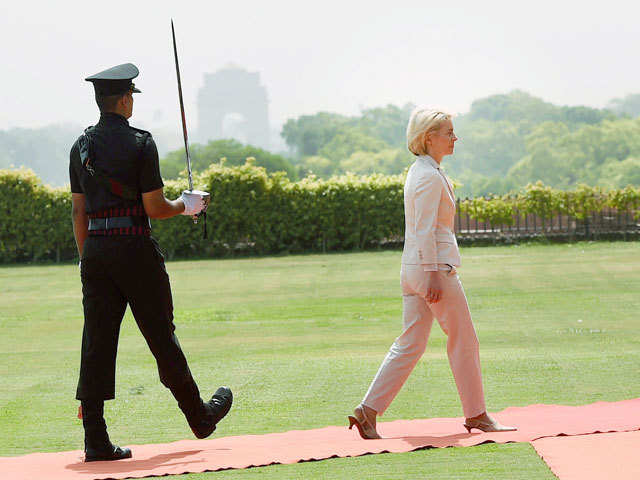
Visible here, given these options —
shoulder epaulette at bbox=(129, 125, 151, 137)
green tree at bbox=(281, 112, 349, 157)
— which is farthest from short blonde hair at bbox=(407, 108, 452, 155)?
green tree at bbox=(281, 112, 349, 157)

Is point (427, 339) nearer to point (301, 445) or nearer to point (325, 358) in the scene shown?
point (301, 445)

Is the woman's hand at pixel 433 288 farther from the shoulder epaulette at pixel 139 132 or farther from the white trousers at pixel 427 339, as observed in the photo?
the shoulder epaulette at pixel 139 132

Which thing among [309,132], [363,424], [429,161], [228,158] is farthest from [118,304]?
[309,132]

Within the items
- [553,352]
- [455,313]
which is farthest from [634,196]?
[455,313]

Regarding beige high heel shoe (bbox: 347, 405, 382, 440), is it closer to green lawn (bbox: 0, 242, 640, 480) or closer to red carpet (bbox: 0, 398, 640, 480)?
red carpet (bbox: 0, 398, 640, 480)

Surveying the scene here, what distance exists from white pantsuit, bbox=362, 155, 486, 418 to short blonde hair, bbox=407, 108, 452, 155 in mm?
76

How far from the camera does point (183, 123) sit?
5270mm

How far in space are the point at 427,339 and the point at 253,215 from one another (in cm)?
2402

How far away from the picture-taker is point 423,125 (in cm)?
512

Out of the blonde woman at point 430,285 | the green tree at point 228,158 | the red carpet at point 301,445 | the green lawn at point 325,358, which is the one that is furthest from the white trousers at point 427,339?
the green tree at point 228,158

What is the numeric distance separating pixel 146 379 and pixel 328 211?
21.0m

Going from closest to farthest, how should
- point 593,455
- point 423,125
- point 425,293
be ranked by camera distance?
point 593,455 → point 425,293 → point 423,125

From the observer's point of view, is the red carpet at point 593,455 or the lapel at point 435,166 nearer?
the red carpet at point 593,455

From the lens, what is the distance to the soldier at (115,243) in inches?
190
